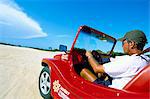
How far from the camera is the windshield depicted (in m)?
4.50

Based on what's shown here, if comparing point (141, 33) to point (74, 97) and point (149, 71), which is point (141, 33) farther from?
point (74, 97)

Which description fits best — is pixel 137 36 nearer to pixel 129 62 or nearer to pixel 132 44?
pixel 132 44

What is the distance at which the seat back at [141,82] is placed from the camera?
2.72 meters

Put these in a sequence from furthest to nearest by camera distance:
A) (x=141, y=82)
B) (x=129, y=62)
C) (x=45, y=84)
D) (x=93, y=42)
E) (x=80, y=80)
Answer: (x=45, y=84), (x=93, y=42), (x=80, y=80), (x=129, y=62), (x=141, y=82)

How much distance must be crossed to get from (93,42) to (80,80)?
3.56ft

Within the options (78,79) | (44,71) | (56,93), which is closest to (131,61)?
(78,79)

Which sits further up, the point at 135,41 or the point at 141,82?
the point at 135,41

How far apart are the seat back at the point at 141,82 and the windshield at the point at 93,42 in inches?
69.3

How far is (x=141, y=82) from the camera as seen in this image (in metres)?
2.77

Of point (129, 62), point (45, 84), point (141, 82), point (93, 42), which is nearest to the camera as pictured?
point (141, 82)

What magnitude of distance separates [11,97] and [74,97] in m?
1.61

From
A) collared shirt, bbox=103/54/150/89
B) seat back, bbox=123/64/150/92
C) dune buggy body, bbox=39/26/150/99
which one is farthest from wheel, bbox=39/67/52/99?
seat back, bbox=123/64/150/92

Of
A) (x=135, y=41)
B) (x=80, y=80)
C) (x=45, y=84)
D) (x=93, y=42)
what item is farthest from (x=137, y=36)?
(x=45, y=84)

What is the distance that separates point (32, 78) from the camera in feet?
22.2
